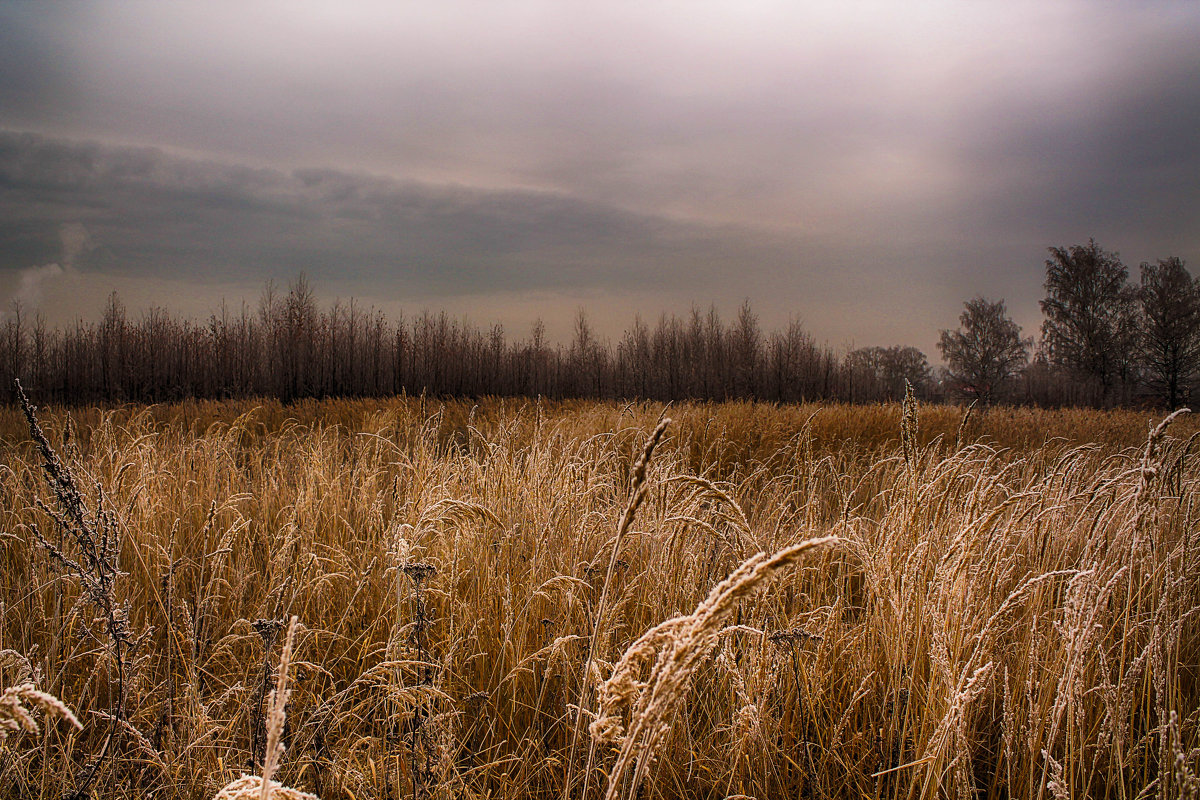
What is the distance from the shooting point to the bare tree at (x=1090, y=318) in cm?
2530

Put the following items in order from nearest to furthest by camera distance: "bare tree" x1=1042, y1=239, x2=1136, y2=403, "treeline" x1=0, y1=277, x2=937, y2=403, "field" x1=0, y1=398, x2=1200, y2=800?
"field" x1=0, y1=398, x2=1200, y2=800 → "treeline" x1=0, y1=277, x2=937, y2=403 → "bare tree" x1=1042, y1=239, x2=1136, y2=403

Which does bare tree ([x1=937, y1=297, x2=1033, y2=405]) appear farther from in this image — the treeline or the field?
the field

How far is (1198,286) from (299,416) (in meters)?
27.8

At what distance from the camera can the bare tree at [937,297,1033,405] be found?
30312 millimetres

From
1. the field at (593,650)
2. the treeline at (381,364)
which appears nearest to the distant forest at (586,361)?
the treeline at (381,364)

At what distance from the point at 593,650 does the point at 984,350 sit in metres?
35.2

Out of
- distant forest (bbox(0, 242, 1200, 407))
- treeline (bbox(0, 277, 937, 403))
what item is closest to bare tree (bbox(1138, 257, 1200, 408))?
distant forest (bbox(0, 242, 1200, 407))

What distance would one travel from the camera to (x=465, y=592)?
310cm

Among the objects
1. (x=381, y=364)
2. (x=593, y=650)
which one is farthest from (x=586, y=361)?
(x=593, y=650)

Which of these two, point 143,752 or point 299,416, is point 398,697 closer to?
point 143,752

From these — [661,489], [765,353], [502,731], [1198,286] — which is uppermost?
[1198,286]

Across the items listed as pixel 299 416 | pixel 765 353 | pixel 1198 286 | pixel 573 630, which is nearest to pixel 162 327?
pixel 299 416

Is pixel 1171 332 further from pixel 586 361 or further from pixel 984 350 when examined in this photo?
pixel 586 361

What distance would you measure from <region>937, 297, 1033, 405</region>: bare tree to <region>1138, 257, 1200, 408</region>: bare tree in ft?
20.1
